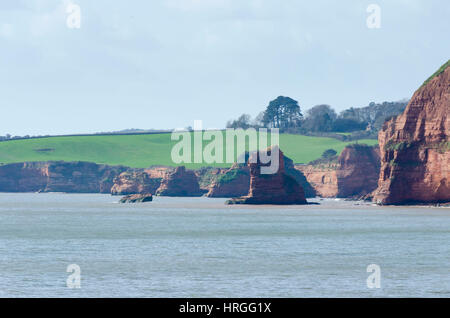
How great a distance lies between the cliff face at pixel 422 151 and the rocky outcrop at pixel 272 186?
13616mm

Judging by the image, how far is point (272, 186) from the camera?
135375 millimetres

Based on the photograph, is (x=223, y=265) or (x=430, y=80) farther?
(x=430, y=80)

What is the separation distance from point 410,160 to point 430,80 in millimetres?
11983

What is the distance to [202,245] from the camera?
219 feet

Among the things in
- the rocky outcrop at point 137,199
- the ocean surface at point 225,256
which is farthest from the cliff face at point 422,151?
the rocky outcrop at point 137,199

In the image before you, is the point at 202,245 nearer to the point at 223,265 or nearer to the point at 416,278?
the point at 223,265

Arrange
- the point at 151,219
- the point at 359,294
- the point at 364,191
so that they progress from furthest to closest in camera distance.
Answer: the point at 364,191
the point at 151,219
the point at 359,294

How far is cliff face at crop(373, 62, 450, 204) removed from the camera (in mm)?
123250

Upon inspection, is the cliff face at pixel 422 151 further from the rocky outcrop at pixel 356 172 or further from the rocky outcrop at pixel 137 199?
the rocky outcrop at pixel 356 172

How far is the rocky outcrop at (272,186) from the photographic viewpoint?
133875 mm

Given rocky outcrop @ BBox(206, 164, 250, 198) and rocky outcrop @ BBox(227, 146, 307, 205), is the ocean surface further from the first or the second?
rocky outcrop @ BBox(206, 164, 250, 198)

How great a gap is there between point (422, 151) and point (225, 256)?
7262cm

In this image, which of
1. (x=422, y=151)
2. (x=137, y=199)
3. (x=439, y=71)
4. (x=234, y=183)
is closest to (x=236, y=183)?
(x=234, y=183)
